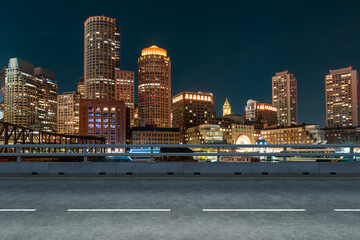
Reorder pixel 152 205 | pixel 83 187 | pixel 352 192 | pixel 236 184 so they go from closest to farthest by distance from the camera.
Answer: pixel 152 205, pixel 352 192, pixel 83 187, pixel 236 184

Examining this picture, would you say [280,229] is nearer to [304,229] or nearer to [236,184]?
[304,229]

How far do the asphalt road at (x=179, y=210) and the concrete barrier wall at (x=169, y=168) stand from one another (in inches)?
109

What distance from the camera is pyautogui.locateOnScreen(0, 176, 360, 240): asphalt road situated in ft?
16.2

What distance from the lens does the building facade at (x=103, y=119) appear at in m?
179

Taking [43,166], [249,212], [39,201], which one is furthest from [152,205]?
[43,166]

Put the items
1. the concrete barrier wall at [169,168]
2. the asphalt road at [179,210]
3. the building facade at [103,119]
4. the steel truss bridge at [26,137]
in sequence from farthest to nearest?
the building facade at [103,119], the steel truss bridge at [26,137], the concrete barrier wall at [169,168], the asphalt road at [179,210]

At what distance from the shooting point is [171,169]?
531 inches

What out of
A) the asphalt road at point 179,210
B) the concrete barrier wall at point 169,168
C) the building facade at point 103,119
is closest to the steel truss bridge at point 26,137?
the concrete barrier wall at point 169,168

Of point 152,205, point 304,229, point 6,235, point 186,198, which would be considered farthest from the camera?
point 186,198

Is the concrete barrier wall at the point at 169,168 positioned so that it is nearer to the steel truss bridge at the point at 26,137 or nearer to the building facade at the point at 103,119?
the steel truss bridge at the point at 26,137

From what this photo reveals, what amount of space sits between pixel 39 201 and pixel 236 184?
20.9 ft

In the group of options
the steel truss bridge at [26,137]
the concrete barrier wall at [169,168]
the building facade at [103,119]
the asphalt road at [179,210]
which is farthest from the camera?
the building facade at [103,119]

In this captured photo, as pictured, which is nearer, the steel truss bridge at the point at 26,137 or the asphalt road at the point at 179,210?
the asphalt road at the point at 179,210

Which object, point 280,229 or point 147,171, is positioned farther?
point 147,171
